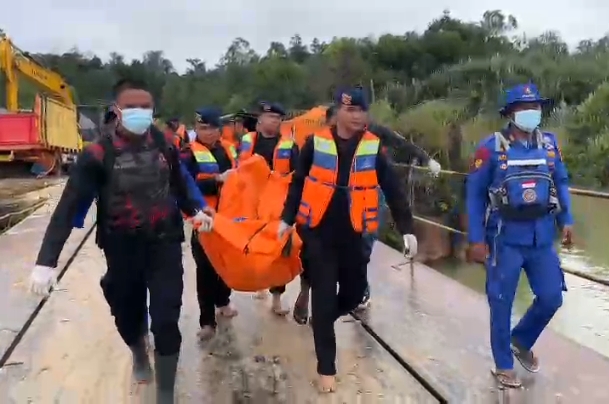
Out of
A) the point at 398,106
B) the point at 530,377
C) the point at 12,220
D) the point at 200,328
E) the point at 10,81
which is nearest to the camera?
the point at 530,377

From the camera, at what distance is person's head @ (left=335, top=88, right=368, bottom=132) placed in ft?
14.4

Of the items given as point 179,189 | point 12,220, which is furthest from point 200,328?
point 12,220

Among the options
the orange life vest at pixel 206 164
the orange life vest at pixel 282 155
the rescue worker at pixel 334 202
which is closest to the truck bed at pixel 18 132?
the orange life vest at pixel 282 155

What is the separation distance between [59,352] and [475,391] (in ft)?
8.69

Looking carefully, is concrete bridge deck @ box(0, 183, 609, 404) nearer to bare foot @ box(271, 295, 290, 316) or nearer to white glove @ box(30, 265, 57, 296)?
bare foot @ box(271, 295, 290, 316)

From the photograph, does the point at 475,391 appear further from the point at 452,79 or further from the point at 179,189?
the point at 452,79

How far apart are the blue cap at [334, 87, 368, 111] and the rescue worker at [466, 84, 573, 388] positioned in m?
0.69

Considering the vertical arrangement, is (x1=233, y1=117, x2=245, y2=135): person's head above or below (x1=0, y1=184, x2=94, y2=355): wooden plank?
above

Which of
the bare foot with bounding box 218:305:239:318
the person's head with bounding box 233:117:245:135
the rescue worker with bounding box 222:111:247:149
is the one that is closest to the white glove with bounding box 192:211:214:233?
the bare foot with bounding box 218:305:239:318

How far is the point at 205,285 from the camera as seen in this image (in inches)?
223

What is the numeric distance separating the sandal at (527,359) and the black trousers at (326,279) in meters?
1.09

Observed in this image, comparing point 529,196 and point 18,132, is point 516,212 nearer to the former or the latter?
point 529,196

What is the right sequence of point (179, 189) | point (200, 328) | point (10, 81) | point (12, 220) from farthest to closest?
point (10, 81) < point (12, 220) < point (200, 328) < point (179, 189)

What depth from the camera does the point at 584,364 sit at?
4781 millimetres
